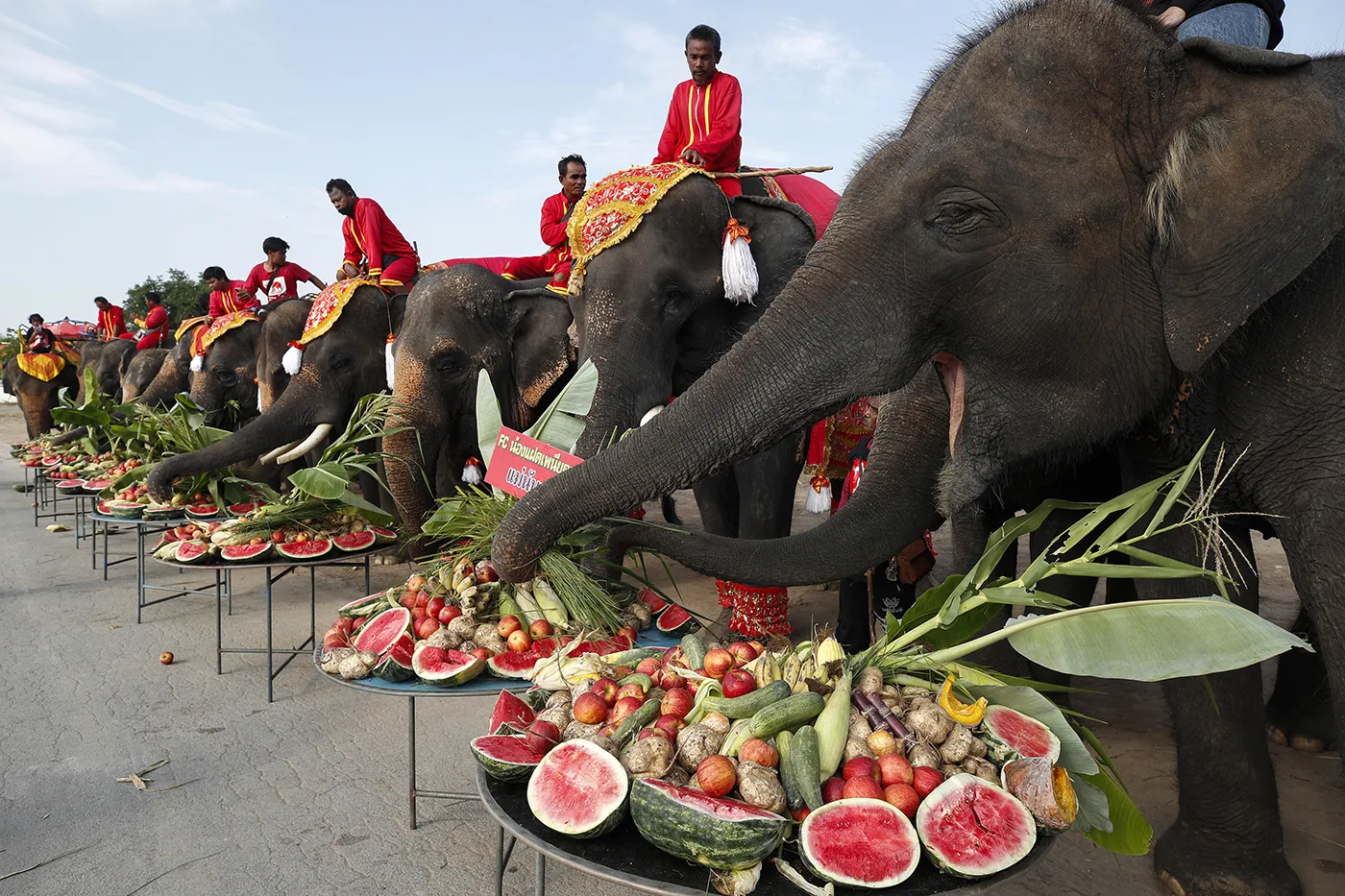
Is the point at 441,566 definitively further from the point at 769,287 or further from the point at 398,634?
the point at 769,287

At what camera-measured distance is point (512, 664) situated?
9.02ft

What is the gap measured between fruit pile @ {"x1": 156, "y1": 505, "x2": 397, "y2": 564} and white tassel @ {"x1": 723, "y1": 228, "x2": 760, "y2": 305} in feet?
7.60

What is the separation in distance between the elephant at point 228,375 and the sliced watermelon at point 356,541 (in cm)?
605

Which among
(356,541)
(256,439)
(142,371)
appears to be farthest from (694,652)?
(142,371)

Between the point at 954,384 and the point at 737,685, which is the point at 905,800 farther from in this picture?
the point at 954,384

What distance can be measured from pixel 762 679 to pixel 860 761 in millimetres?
369

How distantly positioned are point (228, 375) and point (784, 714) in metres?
9.97

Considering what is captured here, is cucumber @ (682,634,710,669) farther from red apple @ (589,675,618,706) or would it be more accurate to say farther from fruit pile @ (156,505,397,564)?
fruit pile @ (156,505,397,564)

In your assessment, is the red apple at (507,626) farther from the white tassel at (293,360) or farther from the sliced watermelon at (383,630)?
the white tassel at (293,360)

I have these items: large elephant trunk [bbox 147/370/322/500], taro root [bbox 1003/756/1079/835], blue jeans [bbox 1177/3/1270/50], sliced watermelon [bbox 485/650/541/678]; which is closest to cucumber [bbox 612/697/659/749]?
taro root [bbox 1003/756/1079/835]

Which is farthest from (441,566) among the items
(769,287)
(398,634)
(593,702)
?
(769,287)

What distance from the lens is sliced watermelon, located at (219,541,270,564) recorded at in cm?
465

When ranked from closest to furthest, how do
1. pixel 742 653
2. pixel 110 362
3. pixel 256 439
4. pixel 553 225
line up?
pixel 742 653, pixel 256 439, pixel 553 225, pixel 110 362

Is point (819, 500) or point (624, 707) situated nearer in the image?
point (624, 707)
